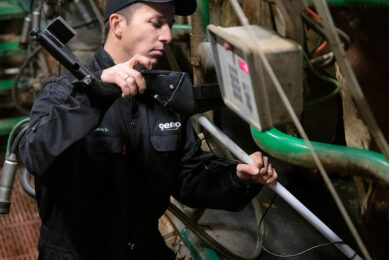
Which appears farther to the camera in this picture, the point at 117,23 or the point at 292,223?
the point at 292,223

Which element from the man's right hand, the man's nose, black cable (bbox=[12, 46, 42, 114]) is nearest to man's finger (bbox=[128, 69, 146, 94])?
the man's right hand

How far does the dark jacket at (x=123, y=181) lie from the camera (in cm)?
173

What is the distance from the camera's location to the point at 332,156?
4.57ft

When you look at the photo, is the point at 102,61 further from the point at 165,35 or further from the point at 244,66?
the point at 244,66

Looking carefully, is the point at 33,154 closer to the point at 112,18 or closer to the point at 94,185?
the point at 94,185

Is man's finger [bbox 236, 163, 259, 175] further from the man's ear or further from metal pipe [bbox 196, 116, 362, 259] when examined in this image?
the man's ear

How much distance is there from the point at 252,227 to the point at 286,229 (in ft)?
0.67

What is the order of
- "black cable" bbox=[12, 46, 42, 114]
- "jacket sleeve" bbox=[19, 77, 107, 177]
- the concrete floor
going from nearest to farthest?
"jacket sleeve" bbox=[19, 77, 107, 177]
the concrete floor
"black cable" bbox=[12, 46, 42, 114]

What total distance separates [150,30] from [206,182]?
639 mm

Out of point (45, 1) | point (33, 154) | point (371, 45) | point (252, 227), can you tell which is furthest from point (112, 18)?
point (45, 1)

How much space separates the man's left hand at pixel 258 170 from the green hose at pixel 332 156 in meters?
0.05

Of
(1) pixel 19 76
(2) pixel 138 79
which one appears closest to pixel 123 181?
(2) pixel 138 79

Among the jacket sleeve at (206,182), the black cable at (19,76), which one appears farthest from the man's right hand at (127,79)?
the black cable at (19,76)

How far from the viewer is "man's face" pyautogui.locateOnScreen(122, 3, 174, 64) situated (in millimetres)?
1717
